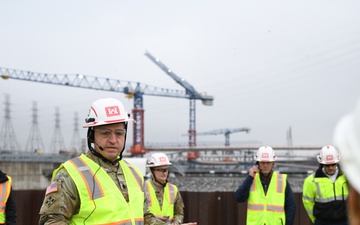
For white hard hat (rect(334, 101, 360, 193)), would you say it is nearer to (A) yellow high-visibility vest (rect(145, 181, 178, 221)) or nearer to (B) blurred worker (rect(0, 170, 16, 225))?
(A) yellow high-visibility vest (rect(145, 181, 178, 221))

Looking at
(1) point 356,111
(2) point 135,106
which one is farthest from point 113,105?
(2) point 135,106

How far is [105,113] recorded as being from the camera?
11.7ft

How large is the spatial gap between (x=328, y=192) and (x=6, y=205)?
428 centimetres

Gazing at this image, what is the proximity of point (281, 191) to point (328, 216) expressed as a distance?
74 cm

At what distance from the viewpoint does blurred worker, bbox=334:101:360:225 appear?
3.07ft

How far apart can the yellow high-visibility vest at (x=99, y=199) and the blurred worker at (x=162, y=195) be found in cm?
310

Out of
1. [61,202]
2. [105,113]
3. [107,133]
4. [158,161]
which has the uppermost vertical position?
[105,113]

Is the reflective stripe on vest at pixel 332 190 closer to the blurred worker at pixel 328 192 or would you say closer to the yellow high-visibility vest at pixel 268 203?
the blurred worker at pixel 328 192

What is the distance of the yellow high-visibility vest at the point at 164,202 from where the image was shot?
6594 mm

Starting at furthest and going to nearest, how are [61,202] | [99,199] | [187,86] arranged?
[187,86] → [99,199] → [61,202]

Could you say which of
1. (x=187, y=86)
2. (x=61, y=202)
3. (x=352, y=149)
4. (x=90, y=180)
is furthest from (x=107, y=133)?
(x=187, y=86)

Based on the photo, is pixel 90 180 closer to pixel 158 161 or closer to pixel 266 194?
pixel 158 161

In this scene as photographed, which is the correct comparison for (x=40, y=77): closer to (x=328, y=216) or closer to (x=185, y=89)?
(x=185, y=89)

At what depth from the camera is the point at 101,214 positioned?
3264mm
